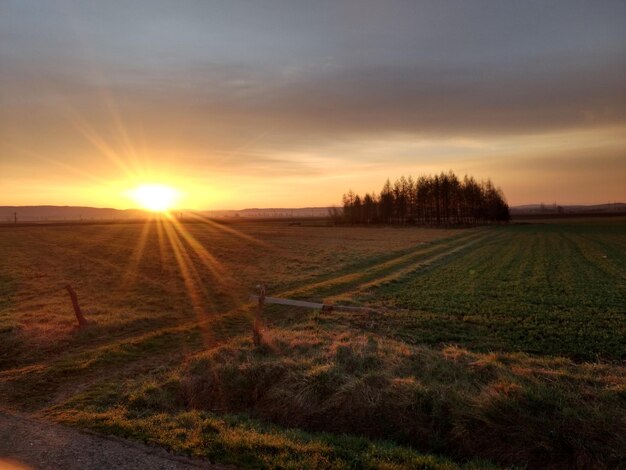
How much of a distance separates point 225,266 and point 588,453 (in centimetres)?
2938

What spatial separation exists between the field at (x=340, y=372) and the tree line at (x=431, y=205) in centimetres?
11826

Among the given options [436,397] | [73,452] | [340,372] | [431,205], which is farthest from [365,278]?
[431,205]

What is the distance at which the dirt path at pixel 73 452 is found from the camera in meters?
6.92

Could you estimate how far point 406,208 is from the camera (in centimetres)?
14612

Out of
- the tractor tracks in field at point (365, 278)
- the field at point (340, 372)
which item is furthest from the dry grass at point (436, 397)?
the tractor tracks in field at point (365, 278)

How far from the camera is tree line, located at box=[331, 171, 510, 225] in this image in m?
139

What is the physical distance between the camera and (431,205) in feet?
466

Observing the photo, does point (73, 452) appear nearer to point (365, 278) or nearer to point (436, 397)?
point (436, 397)

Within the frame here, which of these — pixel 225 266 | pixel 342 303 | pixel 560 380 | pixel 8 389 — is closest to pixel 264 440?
pixel 560 380

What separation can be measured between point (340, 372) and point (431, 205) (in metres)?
138

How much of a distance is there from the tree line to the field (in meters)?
118

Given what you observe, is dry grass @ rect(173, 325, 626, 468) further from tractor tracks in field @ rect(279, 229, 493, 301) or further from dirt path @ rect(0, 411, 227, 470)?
tractor tracks in field @ rect(279, 229, 493, 301)

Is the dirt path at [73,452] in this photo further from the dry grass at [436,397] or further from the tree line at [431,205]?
the tree line at [431,205]

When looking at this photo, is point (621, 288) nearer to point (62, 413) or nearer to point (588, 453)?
point (588, 453)
